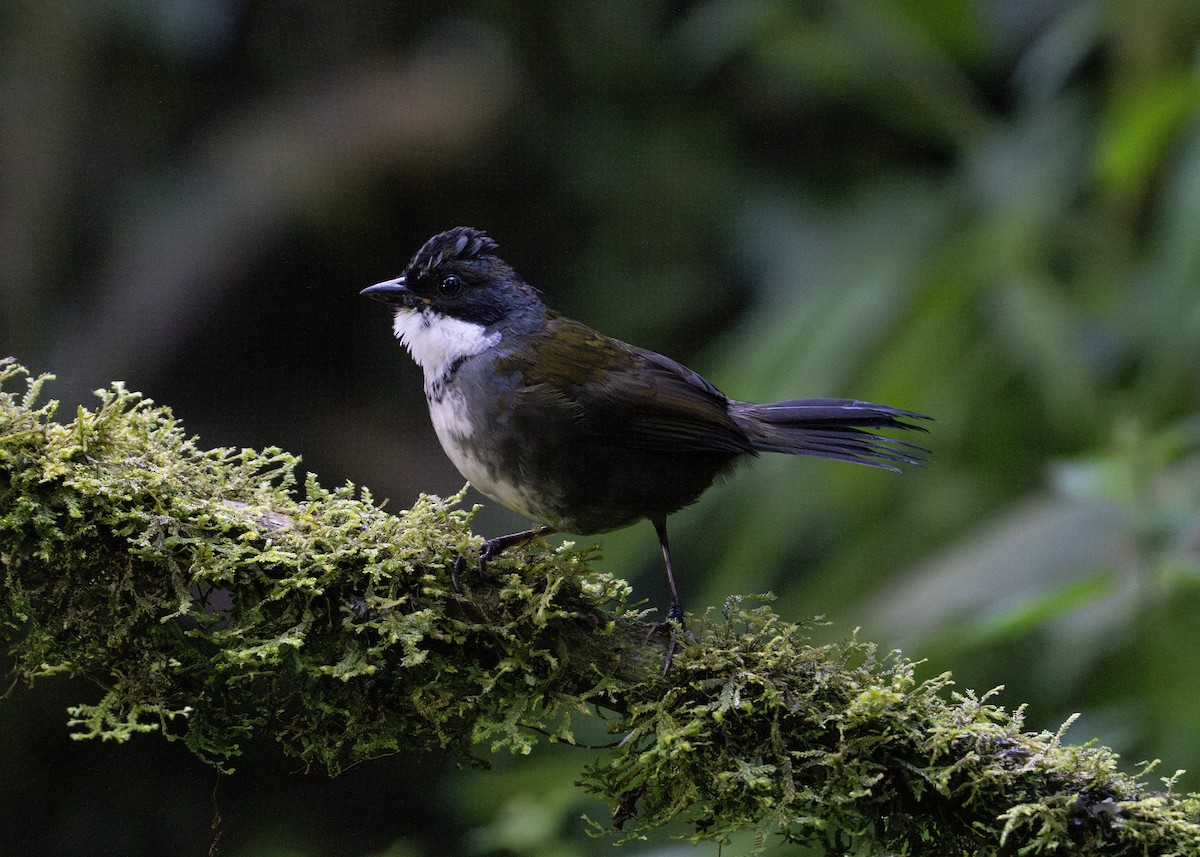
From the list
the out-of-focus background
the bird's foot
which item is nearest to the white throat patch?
the bird's foot

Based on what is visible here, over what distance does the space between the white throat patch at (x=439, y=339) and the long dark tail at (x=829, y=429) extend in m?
0.45

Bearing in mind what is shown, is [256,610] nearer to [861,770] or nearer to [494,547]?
[494,547]

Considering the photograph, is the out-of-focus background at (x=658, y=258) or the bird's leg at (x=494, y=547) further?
the out-of-focus background at (x=658, y=258)

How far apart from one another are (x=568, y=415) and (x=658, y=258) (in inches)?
93.8

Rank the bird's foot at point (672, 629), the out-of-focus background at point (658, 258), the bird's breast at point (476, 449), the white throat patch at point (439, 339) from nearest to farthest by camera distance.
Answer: the bird's foot at point (672, 629)
the bird's breast at point (476, 449)
the white throat patch at point (439, 339)
the out-of-focus background at point (658, 258)

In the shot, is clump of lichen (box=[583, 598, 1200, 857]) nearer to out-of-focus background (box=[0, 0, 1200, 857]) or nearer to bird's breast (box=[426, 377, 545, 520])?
bird's breast (box=[426, 377, 545, 520])

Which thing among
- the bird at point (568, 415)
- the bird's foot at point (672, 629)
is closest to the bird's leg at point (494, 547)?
the bird at point (568, 415)

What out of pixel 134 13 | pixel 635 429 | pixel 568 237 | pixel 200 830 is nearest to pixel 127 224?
pixel 134 13

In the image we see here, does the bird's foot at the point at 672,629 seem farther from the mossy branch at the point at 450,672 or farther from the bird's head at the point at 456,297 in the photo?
the bird's head at the point at 456,297

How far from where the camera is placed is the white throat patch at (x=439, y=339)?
188 cm

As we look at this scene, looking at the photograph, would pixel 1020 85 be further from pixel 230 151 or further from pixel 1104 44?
pixel 230 151

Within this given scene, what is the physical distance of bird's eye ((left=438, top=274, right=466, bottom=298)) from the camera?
196cm

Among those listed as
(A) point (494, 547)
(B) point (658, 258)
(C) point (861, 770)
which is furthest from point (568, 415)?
(B) point (658, 258)

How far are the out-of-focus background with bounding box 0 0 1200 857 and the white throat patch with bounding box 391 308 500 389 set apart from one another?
120cm
